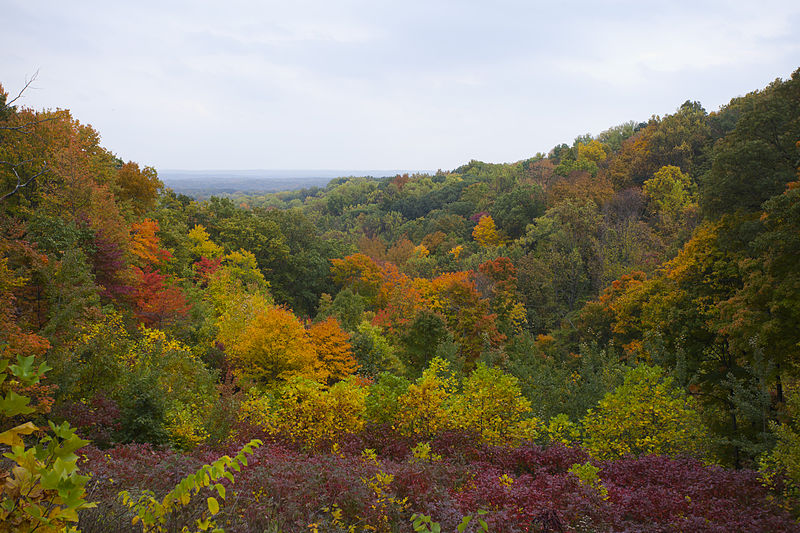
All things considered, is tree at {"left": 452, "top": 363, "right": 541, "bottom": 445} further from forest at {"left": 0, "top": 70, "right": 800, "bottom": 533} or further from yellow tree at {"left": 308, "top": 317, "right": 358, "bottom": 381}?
yellow tree at {"left": 308, "top": 317, "right": 358, "bottom": 381}

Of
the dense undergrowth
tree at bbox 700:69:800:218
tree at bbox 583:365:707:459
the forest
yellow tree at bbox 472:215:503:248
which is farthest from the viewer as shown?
yellow tree at bbox 472:215:503:248

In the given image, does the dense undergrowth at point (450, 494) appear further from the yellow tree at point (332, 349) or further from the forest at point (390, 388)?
the yellow tree at point (332, 349)

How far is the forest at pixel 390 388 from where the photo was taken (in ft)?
16.7

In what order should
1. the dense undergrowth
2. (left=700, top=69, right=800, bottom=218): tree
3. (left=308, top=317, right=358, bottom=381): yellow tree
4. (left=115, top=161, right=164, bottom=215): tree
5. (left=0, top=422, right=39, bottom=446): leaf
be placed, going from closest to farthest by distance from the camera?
(left=0, top=422, right=39, bottom=446): leaf, the dense undergrowth, (left=700, top=69, right=800, bottom=218): tree, (left=308, top=317, right=358, bottom=381): yellow tree, (left=115, top=161, right=164, bottom=215): tree

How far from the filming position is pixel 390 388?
9945mm

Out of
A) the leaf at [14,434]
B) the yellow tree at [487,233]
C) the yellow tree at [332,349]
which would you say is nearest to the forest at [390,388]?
the leaf at [14,434]

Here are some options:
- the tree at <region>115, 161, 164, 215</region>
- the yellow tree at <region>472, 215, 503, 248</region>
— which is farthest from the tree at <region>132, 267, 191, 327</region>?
the yellow tree at <region>472, 215, 503, 248</region>

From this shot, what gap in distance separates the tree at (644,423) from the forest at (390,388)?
5 cm

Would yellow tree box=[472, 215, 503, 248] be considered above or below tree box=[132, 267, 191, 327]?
above

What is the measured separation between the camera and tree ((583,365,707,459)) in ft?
31.1

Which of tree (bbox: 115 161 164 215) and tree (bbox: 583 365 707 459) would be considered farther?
tree (bbox: 115 161 164 215)

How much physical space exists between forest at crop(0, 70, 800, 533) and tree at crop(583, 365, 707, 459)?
0.17 feet

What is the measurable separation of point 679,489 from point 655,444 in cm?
267

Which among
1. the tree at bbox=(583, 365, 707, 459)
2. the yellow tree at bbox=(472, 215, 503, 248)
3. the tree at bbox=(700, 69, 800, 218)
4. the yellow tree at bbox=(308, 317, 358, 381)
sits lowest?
the yellow tree at bbox=(308, 317, 358, 381)
